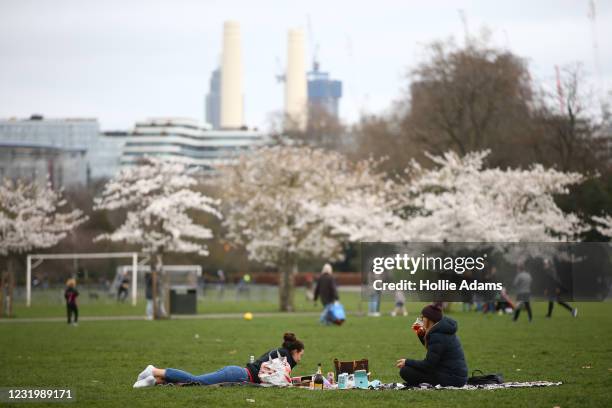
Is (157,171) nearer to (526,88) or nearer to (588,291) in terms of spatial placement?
(588,291)

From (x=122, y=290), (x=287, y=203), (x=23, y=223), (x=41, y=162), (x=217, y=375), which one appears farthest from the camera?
(x=41, y=162)

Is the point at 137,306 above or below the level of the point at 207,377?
below

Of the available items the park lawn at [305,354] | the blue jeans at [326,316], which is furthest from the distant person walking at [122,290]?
the blue jeans at [326,316]

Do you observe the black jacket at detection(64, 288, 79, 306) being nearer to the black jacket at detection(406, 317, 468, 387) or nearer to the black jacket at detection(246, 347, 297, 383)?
the black jacket at detection(246, 347, 297, 383)

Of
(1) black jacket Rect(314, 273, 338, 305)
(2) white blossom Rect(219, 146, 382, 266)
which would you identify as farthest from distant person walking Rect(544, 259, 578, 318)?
(2) white blossom Rect(219, 146, 382, 266)

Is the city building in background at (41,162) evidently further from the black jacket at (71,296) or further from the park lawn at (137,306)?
the black jacket at (71,296)

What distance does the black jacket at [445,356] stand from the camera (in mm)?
16859

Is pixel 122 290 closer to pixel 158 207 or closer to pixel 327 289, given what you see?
Answer: pixel 158 207

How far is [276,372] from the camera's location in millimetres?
17672

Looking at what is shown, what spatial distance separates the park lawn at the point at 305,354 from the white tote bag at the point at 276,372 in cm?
46

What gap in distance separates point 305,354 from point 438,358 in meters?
8.12

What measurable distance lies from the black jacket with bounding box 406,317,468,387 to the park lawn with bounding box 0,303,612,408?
0.52m

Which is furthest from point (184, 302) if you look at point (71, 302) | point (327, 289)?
point (327, 289)

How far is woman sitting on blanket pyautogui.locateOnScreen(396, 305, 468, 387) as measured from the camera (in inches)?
664
